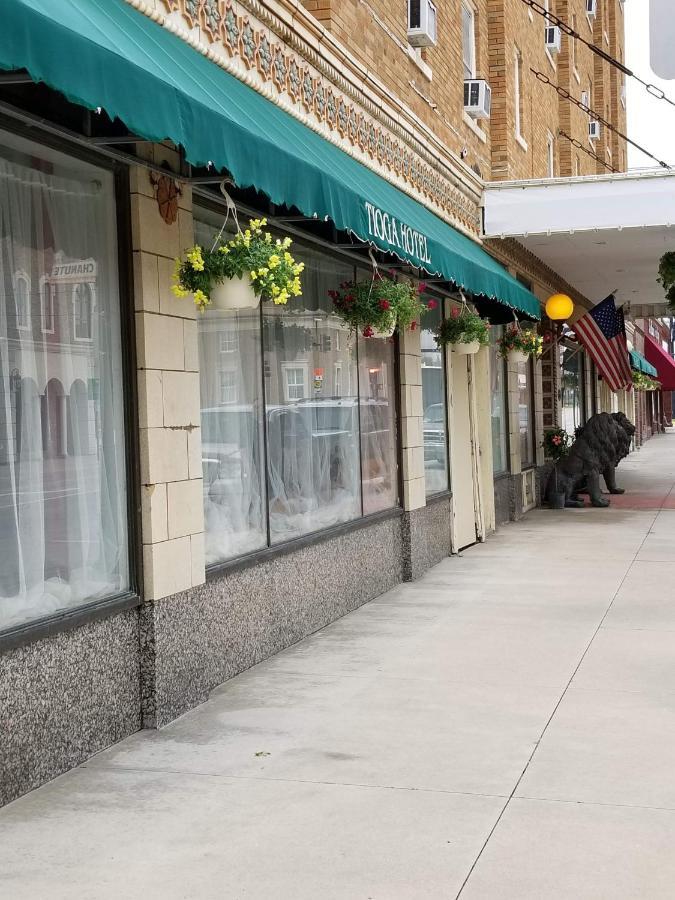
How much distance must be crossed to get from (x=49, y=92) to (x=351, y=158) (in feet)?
13.8

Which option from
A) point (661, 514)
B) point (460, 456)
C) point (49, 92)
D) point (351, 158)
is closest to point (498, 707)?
point (49, 92)

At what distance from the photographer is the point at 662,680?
6.89 metres

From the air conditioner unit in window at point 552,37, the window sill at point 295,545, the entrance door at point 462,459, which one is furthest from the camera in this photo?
the air conditioner unit in window at point 552,37

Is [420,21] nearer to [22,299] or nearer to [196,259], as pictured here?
[196,259]

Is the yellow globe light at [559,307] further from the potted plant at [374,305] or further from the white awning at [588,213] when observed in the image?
the potted plant at [374,305]

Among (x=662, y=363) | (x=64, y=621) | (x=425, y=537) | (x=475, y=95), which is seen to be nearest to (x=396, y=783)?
(x=64, y=621)

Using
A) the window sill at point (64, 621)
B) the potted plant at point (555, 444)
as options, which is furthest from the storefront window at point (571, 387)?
the window sill at point (64, 621)

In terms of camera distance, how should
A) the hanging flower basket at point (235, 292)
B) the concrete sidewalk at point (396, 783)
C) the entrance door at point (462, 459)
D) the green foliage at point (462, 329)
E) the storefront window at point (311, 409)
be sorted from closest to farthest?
the concrete sidewalk at point (396, 783)
the hanging flower basket at point (235, 292)
the storefront window at point (311, 409)
the green foliage at point (462, 329)
the entrance door at point (462, 459)

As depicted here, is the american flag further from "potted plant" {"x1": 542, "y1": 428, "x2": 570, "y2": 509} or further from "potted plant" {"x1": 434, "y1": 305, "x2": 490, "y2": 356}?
"potted plant" {"x1": 434, "y1": 305, "x2": 490, "y2": 356}

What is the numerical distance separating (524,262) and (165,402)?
11.4m

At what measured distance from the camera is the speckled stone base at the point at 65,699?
4.89 meters

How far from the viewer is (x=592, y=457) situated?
17594 millimetres

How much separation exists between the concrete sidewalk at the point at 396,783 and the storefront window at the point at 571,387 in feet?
44.8

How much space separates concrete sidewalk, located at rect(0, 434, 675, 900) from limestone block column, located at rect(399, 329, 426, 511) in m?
2.51
